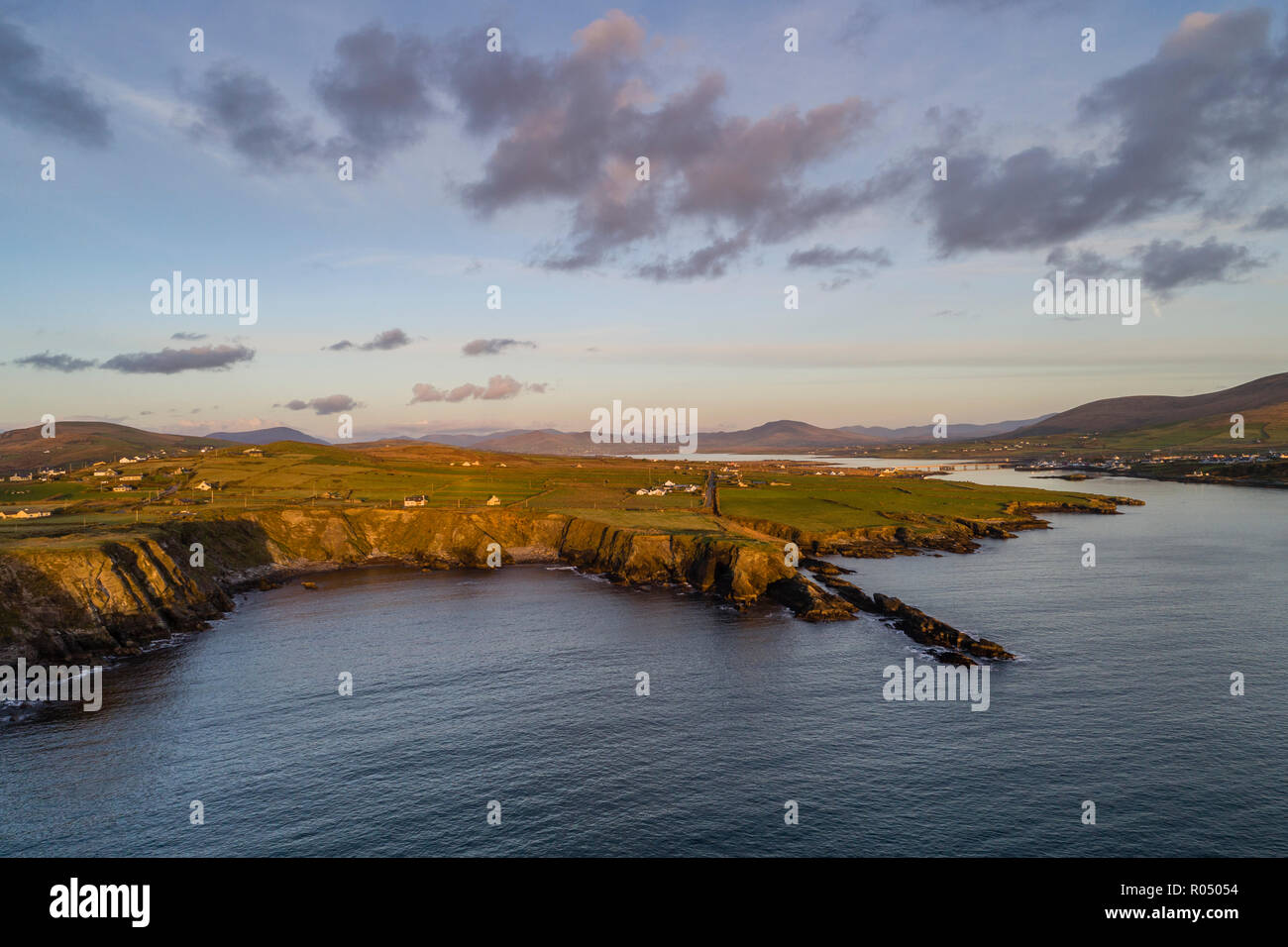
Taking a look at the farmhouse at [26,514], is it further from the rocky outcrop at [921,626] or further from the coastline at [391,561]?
the rocky outcrop at [921,626]

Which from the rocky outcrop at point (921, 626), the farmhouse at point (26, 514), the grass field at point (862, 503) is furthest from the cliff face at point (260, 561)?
the grass field at point (862, 503)

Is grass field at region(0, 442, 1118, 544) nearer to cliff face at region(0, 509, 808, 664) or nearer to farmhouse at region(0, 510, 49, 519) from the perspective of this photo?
farmhouse at region(0, 510, 49, 519)

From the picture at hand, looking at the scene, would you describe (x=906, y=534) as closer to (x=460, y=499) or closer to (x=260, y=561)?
(x=460, y=499)

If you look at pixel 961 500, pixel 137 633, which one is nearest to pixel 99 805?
pixel 137 633

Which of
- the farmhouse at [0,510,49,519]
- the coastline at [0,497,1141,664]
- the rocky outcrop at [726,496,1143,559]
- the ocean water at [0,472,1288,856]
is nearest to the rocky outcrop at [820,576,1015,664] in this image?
the coastline at [0,497,1141,664]

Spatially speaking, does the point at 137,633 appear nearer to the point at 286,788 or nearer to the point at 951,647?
the point at 286,788

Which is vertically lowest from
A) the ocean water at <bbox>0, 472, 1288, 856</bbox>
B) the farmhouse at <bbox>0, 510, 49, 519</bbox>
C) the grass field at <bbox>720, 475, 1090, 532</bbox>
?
the ocean water at <bbox>0, 472, 1288, 856</bbox>

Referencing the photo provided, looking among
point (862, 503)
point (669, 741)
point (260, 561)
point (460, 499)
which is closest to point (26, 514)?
point (260, 561)
